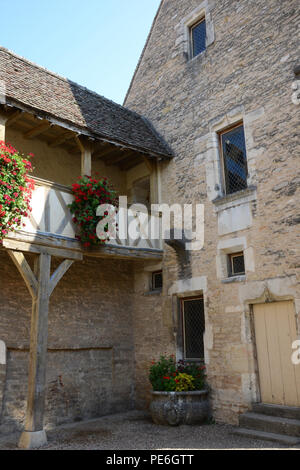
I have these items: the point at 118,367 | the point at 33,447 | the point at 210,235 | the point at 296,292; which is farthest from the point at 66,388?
the point at 296,292

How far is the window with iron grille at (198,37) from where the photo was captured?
8.44 metres

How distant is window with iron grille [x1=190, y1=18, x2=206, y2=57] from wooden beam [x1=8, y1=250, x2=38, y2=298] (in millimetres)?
5523

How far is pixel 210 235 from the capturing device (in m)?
7.19

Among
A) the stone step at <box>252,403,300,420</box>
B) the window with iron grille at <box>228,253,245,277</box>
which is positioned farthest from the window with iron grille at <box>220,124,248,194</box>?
the stone step at <box>252,403,300,420</box>

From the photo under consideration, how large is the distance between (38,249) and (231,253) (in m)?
3.09

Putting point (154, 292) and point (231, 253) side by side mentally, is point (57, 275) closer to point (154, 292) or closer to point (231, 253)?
point (154, 292)

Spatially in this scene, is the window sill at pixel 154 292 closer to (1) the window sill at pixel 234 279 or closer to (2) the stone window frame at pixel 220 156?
(1) the window sill at pixel 234 279

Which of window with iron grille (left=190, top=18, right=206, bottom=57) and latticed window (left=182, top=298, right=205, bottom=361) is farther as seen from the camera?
window with iron grille (left=190, top=18, right=206, bottom=57)

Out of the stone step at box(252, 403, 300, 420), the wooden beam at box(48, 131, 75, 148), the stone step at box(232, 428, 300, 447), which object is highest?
the wooden beam at box(48, 131, 75, 148)

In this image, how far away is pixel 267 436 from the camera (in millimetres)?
5324

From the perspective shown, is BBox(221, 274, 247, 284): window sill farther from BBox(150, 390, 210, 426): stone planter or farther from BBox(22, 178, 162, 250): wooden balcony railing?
BBox(22, 178, 162, 250): wooden balcony railing

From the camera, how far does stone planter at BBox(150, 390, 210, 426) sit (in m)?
6.34

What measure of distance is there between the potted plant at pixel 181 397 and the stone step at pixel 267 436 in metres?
0.77

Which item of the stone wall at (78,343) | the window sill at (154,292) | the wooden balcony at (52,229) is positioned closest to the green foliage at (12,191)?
the wooden balcony at (52,229)
